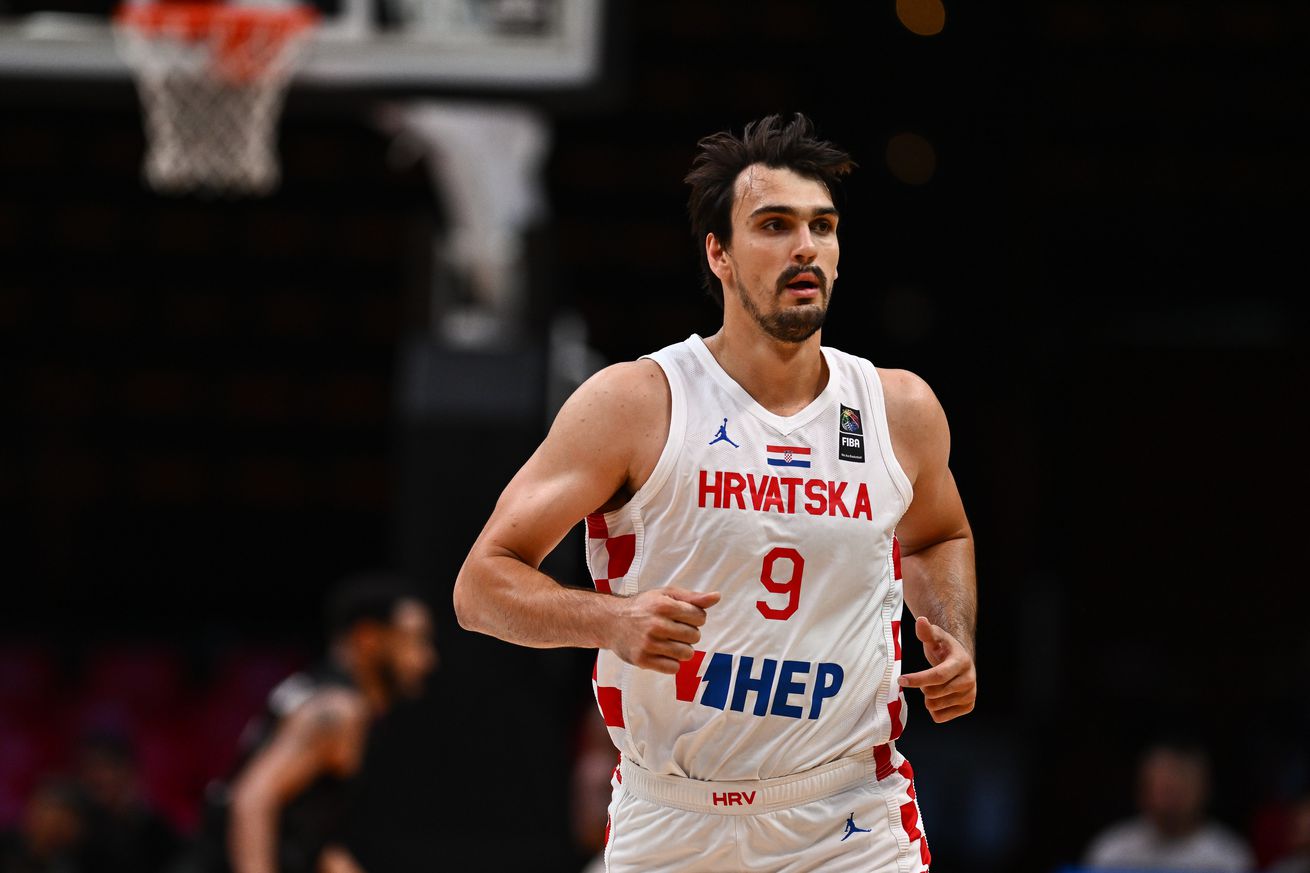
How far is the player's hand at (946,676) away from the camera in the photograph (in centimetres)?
340

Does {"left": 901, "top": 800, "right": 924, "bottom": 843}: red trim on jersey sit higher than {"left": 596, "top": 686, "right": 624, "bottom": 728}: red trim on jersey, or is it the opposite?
{"left": 596, "top": 686, "right": 624, "bottom": 728}: red trim on jersey

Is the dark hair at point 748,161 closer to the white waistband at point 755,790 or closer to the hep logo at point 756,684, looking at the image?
the hep logo at point 756,684

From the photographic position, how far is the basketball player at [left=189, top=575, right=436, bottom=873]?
7504 mm

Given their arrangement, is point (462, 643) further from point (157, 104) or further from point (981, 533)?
point (981, 533)

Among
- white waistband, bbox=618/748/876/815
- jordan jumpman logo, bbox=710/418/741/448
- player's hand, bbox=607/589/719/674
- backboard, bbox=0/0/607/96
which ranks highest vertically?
backboard, bbox=0/0/607/96

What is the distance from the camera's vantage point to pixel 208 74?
29.7 feet

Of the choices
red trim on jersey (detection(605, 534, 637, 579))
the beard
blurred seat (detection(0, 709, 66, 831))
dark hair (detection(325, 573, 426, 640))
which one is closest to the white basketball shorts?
red trim on jersey (detection(605, 534, 637, 579))

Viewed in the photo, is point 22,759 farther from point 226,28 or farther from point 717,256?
point 717,256

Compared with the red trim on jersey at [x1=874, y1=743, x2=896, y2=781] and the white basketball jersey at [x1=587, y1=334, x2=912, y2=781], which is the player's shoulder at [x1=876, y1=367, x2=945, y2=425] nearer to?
the white basketball jersey at [x1=587, y1=334, x2=912, y2=781]

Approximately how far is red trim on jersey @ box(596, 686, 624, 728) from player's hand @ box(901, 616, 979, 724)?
0.60 meters

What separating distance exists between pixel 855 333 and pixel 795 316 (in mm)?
11264

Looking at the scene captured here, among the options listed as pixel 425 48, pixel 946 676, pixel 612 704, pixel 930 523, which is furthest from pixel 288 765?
pixel 946 676

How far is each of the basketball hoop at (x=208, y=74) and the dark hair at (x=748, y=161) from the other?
5.75 metres

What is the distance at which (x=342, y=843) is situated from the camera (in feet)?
29.1
